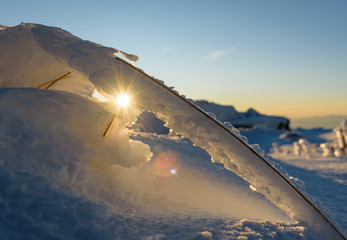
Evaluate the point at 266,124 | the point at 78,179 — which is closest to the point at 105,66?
the point at 78,179

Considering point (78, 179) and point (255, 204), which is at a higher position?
point (78, 179)

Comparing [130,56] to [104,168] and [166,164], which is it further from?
[166,164]

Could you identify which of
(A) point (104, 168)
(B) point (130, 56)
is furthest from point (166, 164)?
(B) point (130, 56)

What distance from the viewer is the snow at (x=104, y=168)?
2.05 metres

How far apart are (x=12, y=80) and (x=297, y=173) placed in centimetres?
861

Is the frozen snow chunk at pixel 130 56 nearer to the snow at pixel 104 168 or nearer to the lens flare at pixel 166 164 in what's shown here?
the snow at pixel 104 168

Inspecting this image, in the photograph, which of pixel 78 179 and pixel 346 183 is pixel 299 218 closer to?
pixel 78 179

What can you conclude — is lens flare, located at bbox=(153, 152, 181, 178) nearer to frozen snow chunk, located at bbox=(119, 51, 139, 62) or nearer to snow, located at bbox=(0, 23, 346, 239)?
snow, located at bbox=(0, 23, 346, 239)

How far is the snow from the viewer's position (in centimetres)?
205

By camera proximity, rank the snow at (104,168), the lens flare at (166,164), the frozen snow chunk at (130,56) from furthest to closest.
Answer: the lens flare at (166,164) < the frozen snow chunk at (130,56) < the snow at (104,168)

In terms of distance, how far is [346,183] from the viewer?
256 inches

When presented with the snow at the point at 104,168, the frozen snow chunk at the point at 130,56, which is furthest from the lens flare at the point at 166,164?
the frozen snow chunk at the point at 130,56

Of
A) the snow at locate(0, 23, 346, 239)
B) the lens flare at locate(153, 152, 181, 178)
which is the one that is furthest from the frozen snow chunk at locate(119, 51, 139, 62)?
the lens flare at locate(153, 152, 181, 178)

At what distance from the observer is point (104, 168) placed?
3342 millimetres
